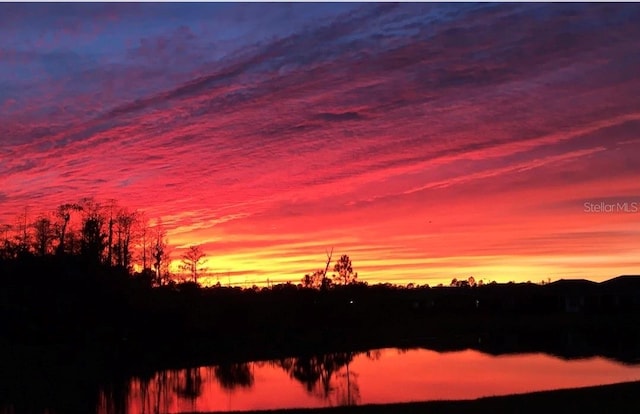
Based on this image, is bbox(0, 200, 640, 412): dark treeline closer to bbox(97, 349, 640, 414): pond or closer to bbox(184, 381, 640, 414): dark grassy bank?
bbox(97, 349, 640, 414): pond

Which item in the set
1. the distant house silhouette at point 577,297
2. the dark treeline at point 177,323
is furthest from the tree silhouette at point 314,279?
the distant house silhouette at point 577,297

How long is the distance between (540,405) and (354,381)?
53.1ft

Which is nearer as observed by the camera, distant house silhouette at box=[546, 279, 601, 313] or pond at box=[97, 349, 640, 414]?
pond at box=[97, 349, 640, 414]

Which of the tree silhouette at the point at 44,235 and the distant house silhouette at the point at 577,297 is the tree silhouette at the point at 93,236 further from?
the distant house silhouette at the point at 577,297

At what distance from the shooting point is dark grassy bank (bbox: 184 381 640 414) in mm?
22188

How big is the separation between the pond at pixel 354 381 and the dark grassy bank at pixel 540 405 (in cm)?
539

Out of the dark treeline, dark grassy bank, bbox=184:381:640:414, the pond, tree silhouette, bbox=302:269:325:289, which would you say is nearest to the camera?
dark grassy bank, bbox=184:381:640:414

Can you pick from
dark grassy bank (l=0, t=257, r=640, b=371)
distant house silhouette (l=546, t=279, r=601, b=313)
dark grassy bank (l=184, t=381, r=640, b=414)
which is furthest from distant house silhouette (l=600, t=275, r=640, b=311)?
dark grassy bank (l=184, t=381, r=640, b=414)

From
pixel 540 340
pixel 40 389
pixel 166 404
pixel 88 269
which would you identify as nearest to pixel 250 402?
pixel 166 404

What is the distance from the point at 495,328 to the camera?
251 ft

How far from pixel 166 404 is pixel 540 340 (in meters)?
37.2

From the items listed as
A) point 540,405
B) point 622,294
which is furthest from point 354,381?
point 622,294

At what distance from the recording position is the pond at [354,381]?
31922 mm

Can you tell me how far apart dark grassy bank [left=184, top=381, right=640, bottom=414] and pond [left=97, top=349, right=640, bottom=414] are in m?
5.39
